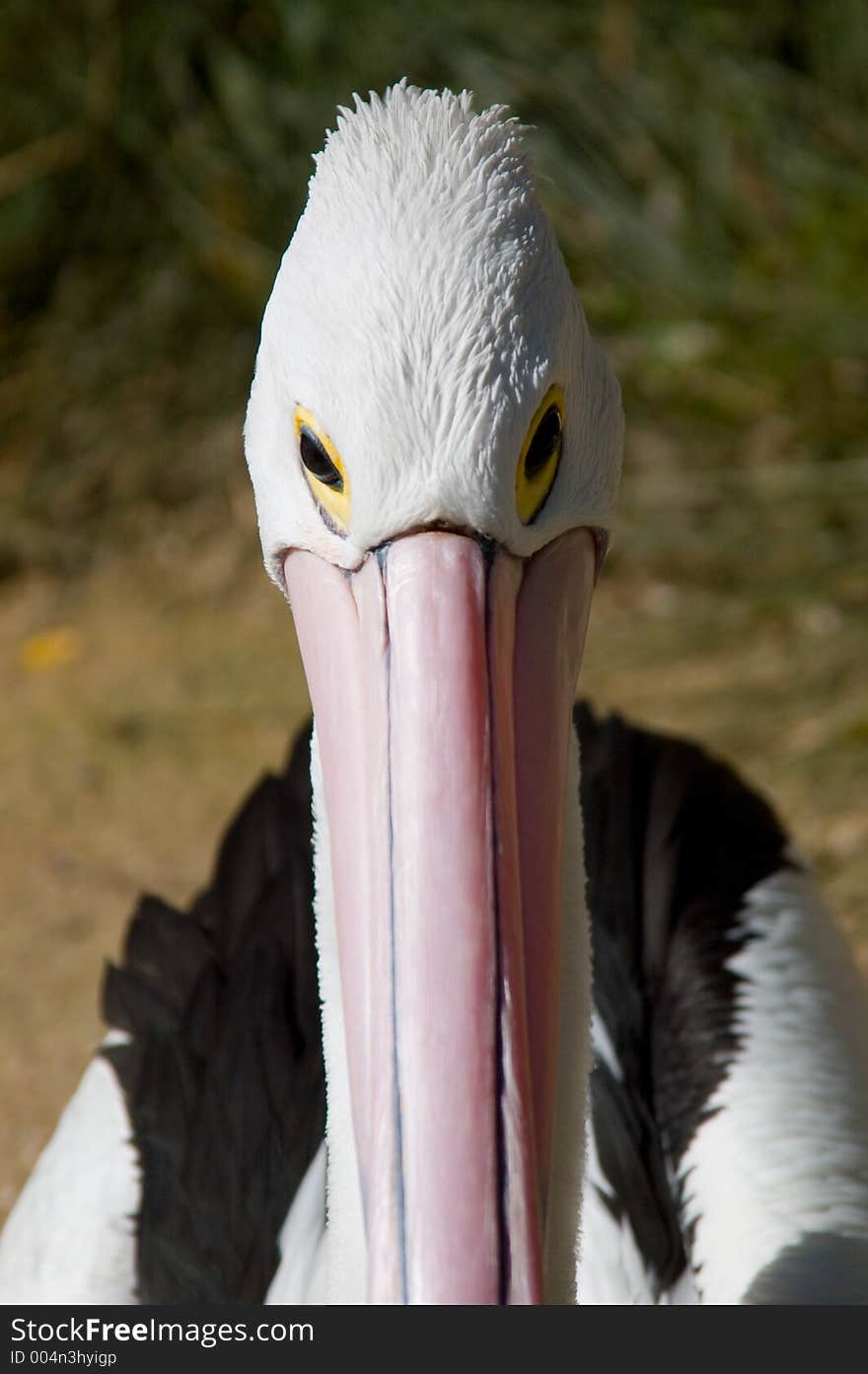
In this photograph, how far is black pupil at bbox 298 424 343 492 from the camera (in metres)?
1.45

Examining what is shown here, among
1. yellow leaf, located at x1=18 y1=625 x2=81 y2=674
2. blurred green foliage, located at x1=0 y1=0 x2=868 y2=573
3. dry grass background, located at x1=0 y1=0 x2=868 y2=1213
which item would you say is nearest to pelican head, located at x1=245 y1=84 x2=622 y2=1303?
dry grass background, located at x1=0 y1=0 x2=868 y2=1213

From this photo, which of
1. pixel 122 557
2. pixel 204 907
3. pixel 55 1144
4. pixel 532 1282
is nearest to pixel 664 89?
pixel 122 557

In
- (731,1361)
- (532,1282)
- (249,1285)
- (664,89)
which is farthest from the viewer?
(664,89)

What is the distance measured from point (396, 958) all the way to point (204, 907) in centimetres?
128

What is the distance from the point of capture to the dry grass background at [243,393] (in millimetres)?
3723

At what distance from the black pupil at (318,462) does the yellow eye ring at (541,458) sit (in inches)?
6.2

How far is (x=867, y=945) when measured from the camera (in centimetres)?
316

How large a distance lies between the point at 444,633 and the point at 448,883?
21 centimetres

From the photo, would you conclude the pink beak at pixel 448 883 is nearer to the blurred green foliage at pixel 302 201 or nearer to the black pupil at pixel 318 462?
the black pupil at pixel 318 462

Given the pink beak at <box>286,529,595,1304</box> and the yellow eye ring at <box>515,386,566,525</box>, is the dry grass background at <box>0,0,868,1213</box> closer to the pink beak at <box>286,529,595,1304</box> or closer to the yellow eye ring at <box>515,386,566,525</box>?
the pink beak at <box>286,529,595,1304</box>

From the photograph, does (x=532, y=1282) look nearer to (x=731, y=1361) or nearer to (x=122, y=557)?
(x=731, y=1361)

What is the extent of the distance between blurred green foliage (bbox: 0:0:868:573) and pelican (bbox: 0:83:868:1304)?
210 cm

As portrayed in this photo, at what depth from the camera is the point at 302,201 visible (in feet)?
14.6

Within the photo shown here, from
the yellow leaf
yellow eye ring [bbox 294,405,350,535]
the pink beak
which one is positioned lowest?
the pink beak
